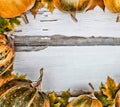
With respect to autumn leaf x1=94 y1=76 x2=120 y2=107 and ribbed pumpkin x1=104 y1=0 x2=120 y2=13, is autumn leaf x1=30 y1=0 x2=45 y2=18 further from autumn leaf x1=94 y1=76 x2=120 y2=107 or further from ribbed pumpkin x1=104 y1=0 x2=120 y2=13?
autumn leaf x1=94 y1=76 x2=120 y2=107

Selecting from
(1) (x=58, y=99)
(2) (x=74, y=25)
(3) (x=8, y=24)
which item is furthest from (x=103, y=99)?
(3) (x=8, y=24)

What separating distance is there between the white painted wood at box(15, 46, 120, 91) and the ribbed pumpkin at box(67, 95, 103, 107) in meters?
0.08

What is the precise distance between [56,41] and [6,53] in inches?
6.7

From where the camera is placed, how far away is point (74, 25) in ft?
3.74

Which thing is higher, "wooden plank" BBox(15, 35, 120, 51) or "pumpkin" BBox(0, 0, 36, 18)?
"pumpkin" BBox(0, 0, 36, 18)

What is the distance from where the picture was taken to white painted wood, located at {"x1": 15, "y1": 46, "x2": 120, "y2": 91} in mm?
1166

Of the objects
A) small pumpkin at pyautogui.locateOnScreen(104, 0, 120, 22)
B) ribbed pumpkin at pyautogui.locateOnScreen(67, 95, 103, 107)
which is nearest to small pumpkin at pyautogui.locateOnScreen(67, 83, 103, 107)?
ribbed pumpkin at pyautogui.locateOnScreen(67, 95, 103, 107)

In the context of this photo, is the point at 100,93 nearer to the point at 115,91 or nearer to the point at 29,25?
the point at 115,91

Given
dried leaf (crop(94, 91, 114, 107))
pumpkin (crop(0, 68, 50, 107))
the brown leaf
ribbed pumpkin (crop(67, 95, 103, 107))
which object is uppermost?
the brown leaf

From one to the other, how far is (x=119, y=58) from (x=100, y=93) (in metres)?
0.12

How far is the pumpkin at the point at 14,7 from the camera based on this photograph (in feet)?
3.36

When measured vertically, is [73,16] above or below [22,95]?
above

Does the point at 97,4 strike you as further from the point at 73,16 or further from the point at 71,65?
the point at 71,65

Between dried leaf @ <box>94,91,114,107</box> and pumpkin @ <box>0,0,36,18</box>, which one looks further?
dried leaf @ <box>94,91,114,107</box>
